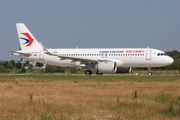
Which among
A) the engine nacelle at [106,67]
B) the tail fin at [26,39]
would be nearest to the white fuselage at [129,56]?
the engine nacelle at [106,67]

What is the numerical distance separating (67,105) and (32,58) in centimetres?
2933

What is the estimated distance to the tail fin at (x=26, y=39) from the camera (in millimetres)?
38781

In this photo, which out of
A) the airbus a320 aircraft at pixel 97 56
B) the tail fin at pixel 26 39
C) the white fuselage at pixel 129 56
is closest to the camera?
the airbus a320 aircraft at pixel 97 56

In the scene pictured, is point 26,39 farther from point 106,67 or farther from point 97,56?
point 106,67

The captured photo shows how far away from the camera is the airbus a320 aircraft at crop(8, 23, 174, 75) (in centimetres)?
3453

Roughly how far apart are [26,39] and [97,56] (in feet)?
37.6

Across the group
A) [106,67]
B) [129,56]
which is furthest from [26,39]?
[129,56]

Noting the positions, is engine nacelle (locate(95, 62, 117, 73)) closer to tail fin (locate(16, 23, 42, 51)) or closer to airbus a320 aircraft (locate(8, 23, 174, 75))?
airbus a320 aircraft (locate(8, 23, 174, 75))

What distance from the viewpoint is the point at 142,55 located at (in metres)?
34.8

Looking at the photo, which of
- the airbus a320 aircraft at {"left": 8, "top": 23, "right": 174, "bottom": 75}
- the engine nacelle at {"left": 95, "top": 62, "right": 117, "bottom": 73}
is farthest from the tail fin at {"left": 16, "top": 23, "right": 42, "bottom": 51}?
the engine nacelle at {"left": 95, "top": 62, "right": 117, "bottom": 73}

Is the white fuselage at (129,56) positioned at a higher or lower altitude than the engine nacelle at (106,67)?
higher

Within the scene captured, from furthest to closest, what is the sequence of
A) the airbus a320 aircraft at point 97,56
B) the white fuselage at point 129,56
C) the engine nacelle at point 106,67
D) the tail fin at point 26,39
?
the tail fin at point 26,39, the white fuselage at point 129,56, the airbus a320 aircraft at point 97,56, the engine nacelle at point 106,67

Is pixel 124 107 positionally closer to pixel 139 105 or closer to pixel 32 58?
pixel 139 105

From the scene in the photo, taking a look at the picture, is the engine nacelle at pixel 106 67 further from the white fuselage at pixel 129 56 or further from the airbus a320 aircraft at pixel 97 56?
the white fuselage at pixel 129 56
